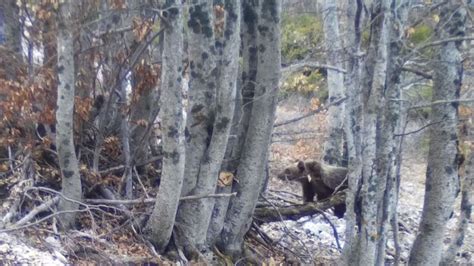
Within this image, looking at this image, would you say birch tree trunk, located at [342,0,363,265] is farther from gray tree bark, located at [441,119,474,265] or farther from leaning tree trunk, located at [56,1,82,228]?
leaning tree trunk, located at [56,1,82,228]

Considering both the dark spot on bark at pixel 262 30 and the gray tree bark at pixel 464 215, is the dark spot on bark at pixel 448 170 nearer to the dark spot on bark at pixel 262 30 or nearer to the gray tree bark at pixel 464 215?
the gray tree bark at pixel 464 215

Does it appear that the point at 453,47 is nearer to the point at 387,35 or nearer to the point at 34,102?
the point at 387,35

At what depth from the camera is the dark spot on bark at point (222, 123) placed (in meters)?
6.59

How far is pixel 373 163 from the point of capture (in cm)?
671

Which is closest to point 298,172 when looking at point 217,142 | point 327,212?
point 327,212

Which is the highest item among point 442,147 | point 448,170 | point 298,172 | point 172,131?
point 172,131

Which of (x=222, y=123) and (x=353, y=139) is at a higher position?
(x=222, y=123)

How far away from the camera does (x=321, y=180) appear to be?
848cm

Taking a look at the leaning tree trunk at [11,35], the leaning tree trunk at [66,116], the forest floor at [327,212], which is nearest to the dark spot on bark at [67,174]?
the leaning tree trunk at [66,116]

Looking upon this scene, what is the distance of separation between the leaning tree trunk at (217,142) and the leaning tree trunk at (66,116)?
4.12 feet

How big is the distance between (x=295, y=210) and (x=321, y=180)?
0.57 meters

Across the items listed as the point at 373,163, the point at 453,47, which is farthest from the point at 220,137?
the point at 453,47

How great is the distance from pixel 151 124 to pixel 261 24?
184 cm

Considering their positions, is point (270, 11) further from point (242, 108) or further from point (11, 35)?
point (11, 35)
